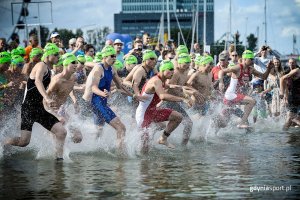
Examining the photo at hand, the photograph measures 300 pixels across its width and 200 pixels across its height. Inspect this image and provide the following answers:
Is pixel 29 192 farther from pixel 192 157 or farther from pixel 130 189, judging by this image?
pixel 192 157

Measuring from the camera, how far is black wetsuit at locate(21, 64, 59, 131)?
12.5 meters

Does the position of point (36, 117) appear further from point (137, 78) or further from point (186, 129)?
point (186, 129)

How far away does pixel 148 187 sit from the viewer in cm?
983

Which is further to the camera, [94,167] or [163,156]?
[163,156]

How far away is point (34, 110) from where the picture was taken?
12.6m

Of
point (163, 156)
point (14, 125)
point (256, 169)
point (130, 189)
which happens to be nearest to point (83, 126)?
point (14, 125)

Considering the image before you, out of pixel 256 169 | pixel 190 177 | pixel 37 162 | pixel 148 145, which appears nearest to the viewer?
pixel 190 177

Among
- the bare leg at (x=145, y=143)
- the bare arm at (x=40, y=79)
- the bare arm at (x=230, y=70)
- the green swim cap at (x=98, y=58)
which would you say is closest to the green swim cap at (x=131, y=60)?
the green swim cap at (x=98, y=58)

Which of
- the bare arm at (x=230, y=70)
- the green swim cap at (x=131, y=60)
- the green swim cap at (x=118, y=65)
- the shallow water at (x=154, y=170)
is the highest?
the green swim cap at (x=131, y=60)

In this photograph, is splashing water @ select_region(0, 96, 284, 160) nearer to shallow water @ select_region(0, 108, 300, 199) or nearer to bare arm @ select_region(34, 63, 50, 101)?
shallow water @ select_region(0, 108, 300, 199)

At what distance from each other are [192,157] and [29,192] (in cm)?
402

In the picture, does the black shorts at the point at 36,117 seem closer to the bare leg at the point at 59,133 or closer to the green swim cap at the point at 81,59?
the bare leg at the point at 59,133

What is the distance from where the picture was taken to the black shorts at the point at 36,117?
1245 cm

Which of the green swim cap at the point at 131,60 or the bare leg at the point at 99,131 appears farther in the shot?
the green swim cap at the point at 131,60
